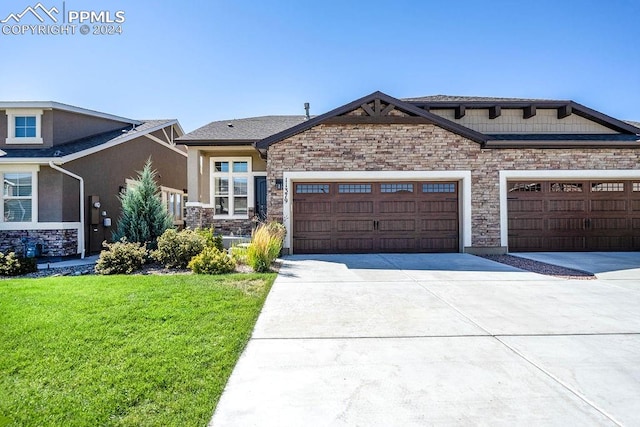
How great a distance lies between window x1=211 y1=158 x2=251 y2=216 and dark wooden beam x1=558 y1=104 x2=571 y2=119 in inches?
461

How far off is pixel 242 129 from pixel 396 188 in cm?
677

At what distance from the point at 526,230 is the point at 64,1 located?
16.6 metres

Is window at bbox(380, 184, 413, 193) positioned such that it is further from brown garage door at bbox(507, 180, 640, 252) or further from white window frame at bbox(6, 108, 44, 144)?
white window frame at bbox(6, 108, 44, 144)

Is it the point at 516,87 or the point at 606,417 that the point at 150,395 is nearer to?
the point at 606,417

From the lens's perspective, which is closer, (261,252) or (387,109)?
(261,252)

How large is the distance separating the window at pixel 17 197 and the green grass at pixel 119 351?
633cm

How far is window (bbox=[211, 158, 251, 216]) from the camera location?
43.2 ft

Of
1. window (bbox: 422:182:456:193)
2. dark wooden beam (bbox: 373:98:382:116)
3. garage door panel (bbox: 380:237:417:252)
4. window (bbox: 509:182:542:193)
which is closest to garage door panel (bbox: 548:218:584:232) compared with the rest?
window (bbox: 509:182:542:193)

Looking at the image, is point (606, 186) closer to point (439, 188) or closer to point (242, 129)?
point (439, 188)

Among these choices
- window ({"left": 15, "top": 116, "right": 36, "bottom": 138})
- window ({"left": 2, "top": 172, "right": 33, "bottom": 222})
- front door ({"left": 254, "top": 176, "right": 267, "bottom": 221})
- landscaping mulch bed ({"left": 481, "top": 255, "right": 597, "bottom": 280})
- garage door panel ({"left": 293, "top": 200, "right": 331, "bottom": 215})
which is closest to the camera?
landscaping mulch bed ({"left": 481, "top": 255, "right": 597, "bottom": 280})

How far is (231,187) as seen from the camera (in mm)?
13148

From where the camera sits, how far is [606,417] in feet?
8.67

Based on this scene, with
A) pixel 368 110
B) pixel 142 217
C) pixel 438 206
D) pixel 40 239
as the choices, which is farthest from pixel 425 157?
pixel 40 239

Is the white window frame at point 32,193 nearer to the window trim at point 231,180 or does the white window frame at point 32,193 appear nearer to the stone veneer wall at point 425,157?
the window trim at point 231,180
